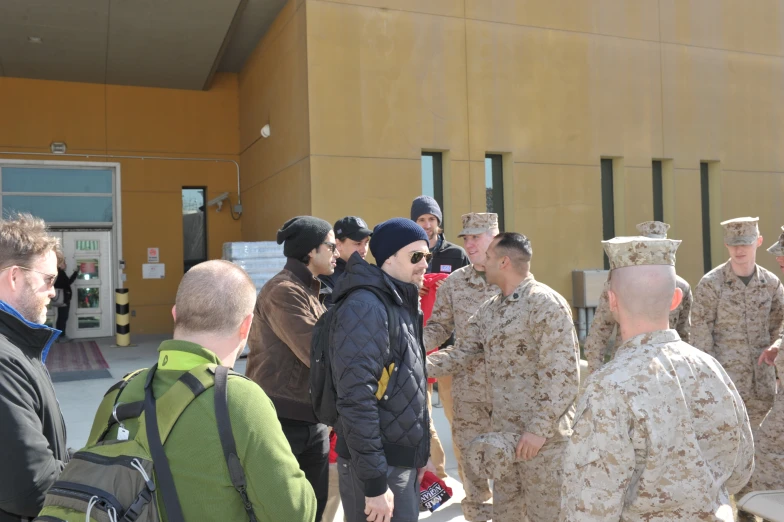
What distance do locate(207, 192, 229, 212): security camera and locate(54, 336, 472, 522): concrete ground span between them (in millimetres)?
3007

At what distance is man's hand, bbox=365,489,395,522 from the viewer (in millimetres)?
2447

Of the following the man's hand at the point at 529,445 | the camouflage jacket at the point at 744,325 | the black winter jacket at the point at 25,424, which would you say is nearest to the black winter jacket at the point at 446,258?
the camouflage jacket at the point at 744,325

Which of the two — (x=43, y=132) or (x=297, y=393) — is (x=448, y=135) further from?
(x=43, y=132)

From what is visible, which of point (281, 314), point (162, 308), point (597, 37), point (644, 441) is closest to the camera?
point (644, 441)

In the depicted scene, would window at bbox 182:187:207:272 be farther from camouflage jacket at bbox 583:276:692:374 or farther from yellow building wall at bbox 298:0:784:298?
camouflage jacket at bbox 583:276:692:374

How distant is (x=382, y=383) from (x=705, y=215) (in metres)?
11.2

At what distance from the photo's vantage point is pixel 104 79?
43.0 ft

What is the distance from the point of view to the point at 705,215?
1205 centimetres

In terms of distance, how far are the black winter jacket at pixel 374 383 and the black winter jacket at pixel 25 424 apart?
3.25ft

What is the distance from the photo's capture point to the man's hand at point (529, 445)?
10.3 ft

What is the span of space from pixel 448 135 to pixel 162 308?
7525 mm

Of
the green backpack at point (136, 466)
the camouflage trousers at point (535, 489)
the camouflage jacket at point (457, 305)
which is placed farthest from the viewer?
the camouflage jacket at point (457, 305)

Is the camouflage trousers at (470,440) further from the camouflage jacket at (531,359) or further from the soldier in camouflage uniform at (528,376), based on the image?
the camouflage jacket at (531,359)

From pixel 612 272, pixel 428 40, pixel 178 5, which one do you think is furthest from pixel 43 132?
pixel 612 272
